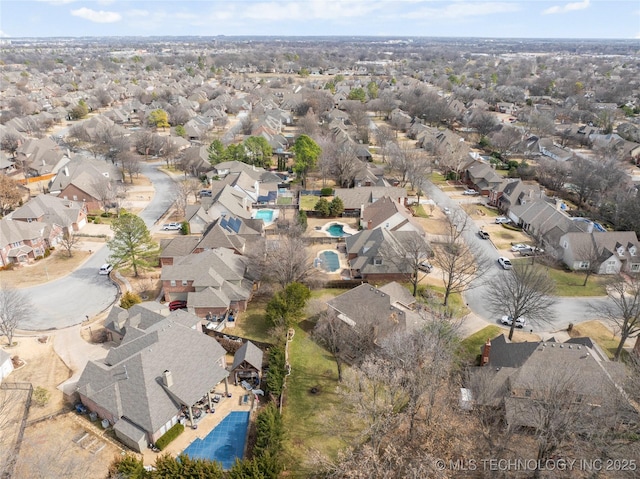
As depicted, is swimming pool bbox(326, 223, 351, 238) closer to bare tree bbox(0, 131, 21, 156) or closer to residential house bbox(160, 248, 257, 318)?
residential house bbox(160, 248, 257, 318)

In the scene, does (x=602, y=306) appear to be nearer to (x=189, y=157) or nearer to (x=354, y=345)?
(x=354, y=345)

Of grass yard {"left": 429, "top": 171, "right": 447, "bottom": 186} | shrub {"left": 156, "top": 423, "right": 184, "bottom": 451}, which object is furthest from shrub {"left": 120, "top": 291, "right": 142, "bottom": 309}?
grass yard {"left": 429, "top": 171, "right": 447, "bottom": 186}

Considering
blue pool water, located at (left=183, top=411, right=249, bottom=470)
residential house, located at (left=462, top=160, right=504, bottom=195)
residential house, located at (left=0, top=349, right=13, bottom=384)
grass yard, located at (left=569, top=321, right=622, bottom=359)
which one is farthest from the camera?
residential house, located at (left=462, top=160, right=504, bottom=195)

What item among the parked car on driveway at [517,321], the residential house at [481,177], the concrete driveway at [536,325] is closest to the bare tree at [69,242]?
the concrete driveway at [536,325]

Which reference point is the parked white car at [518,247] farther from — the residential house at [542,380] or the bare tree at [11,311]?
the bare tree at [11,311]

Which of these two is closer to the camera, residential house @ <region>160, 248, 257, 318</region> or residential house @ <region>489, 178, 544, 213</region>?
residential house @ <region>160, 248, 257, 318</region>

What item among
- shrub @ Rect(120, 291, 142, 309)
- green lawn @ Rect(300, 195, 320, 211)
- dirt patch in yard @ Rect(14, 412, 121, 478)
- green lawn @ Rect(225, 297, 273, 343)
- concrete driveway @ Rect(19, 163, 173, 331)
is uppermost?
shrub @ Rect(120, 291, 142, 309)

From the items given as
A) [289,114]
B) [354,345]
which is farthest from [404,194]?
[289,114]
